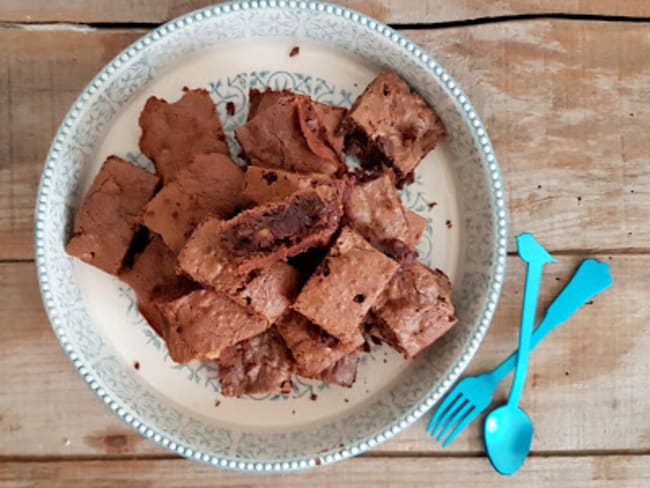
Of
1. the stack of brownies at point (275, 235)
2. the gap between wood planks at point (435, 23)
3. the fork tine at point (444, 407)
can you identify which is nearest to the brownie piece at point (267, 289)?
the stack of brownies at point (275, 235)

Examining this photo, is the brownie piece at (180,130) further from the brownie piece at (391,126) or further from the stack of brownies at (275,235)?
the brownie piece at (391,126)

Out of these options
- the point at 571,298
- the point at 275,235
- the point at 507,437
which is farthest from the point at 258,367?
the point at 571,298

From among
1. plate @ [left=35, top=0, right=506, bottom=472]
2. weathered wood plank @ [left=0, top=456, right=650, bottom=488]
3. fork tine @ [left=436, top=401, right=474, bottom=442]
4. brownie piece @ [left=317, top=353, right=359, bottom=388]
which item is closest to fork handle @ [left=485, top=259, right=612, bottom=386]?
fork tine @ [left=436, top=401, right=474, bottom=442]

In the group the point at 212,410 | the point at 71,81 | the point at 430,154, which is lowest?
Answer: the point at 212,410

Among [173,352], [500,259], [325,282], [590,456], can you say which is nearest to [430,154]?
[500,259]

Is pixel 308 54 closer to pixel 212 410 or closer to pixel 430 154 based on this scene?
pixel 430 154
